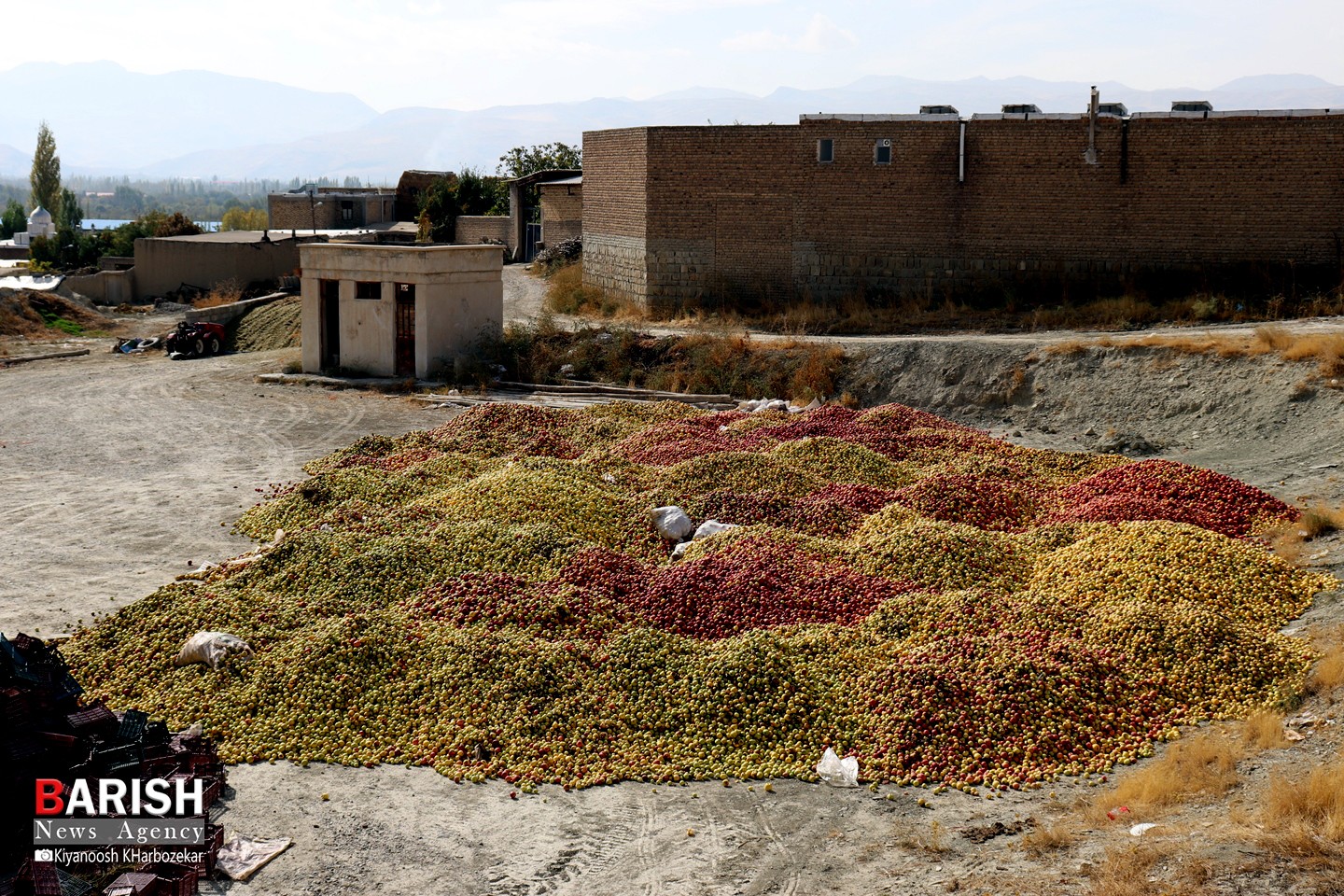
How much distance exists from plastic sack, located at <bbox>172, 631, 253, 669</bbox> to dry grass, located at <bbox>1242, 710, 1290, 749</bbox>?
6944 millimetres

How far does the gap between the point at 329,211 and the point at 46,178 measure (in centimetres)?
4373

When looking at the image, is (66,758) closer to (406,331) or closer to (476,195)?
(406,331)

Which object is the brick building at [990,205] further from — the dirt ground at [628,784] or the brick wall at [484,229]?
the brick wall at [484,229]

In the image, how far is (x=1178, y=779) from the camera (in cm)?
728

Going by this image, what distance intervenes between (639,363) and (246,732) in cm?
1622

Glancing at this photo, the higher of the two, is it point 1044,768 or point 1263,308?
point 1263,308

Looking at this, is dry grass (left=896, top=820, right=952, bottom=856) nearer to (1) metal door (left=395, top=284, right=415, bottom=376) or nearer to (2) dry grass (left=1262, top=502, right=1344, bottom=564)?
(2) dry grass (left=1262, top=502, right=1344, bottom=564)

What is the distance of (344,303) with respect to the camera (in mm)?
24328

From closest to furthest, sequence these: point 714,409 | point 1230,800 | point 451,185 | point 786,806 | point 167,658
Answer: point 1230,800
point 786,806
point 167,658
point 714,409
point 451,185

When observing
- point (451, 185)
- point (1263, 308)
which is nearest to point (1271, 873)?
point (1263, 308)

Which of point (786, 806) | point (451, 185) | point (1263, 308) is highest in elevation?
point (451, 185)

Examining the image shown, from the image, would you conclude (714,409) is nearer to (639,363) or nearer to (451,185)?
(639,363)

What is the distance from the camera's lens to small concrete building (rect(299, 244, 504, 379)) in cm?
2367

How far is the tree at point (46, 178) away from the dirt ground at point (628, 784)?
7033cm
